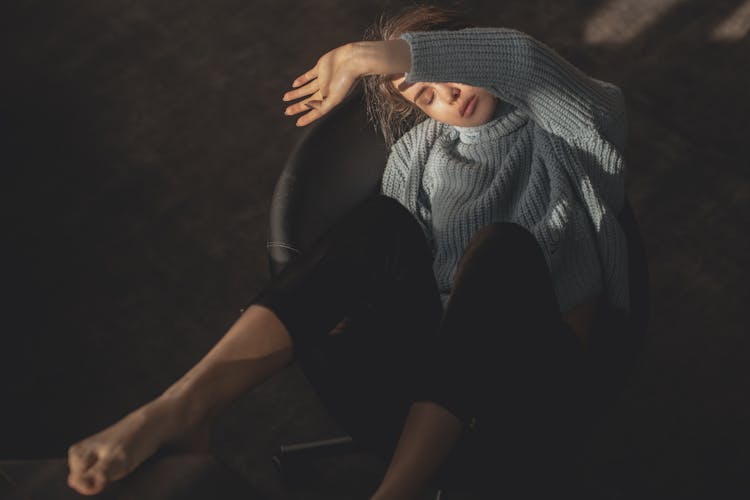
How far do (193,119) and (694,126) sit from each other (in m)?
1.37

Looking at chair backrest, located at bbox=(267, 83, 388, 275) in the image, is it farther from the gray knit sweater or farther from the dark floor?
the dark floor

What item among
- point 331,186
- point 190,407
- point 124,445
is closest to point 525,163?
point 331,186

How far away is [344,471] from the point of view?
6.18ft

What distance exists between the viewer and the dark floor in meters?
1.93

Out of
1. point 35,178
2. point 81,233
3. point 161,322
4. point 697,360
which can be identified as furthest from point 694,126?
point 35,178

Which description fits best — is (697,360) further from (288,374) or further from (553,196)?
(288,374)

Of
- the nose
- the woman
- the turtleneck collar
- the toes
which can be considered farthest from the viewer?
the turtleneck collar

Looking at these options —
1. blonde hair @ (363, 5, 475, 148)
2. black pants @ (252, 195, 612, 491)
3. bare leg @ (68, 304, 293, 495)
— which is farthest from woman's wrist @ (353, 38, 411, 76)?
bare leg @ (68, 304, 293, 495)

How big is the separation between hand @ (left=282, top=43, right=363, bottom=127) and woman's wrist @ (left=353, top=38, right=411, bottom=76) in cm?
1

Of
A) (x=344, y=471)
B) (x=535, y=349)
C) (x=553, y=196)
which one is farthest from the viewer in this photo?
(x=344, y=471)

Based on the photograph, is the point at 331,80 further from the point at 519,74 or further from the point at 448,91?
the point at 519,74

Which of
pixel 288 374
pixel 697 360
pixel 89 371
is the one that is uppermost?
pixel 89 371

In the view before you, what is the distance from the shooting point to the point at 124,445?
113 centimetres

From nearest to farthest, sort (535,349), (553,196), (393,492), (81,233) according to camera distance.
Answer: (393,492)
(535,349)
(553,196)
(81,233)
